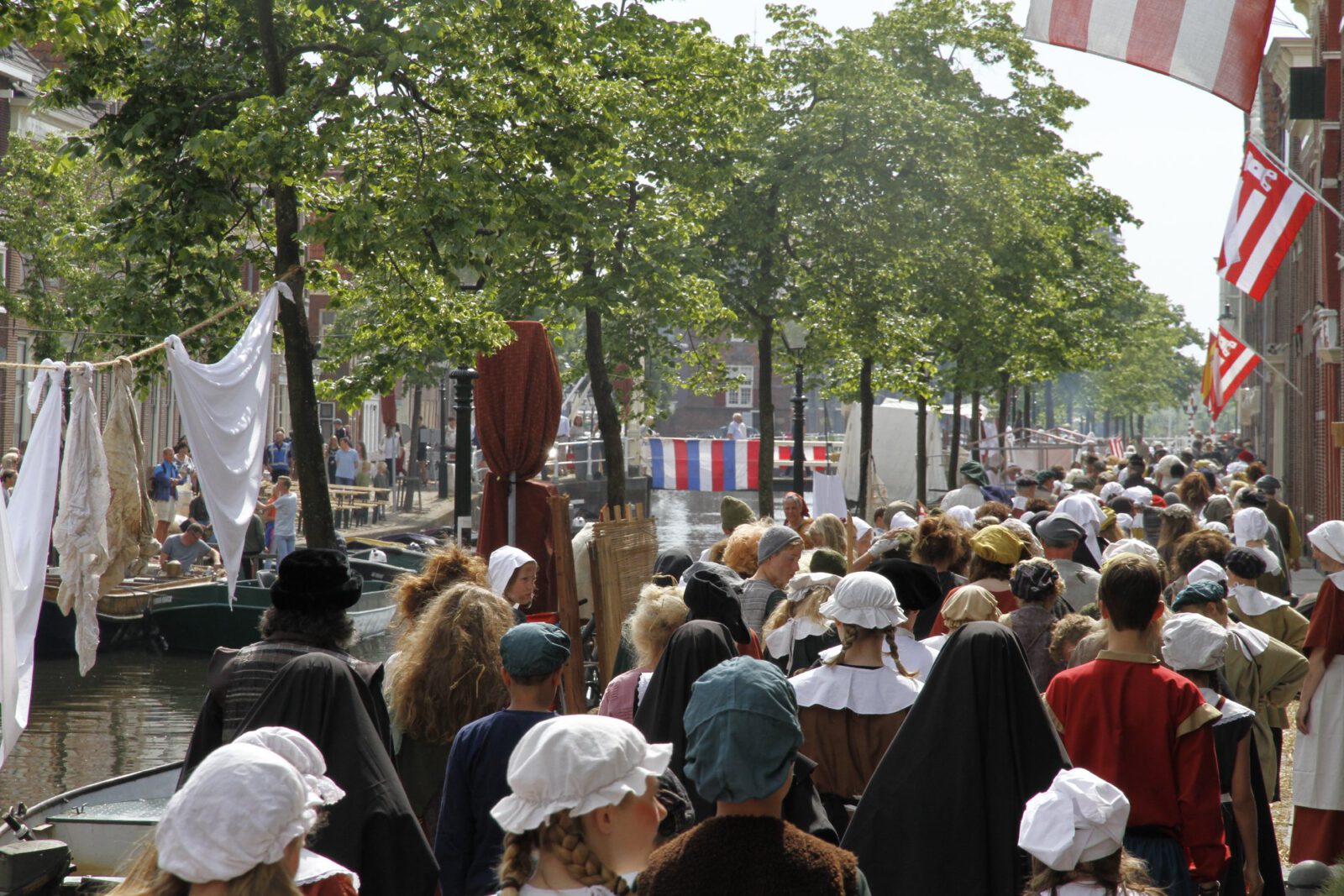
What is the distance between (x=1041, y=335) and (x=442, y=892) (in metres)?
29.3

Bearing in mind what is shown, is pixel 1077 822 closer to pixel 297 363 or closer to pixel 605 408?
pixel 297 363

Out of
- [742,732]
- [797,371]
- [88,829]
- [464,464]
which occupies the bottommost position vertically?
[88,829]

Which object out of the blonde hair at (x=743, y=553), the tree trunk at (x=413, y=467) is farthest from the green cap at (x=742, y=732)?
the tree trunk at (x=413, y=467)

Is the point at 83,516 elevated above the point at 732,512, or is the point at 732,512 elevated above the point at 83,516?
the point at 83,516

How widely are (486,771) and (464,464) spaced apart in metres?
10.2

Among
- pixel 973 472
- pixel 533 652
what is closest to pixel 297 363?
pixel 973 472

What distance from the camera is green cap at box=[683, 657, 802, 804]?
299 cm

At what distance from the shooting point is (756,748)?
119 inches

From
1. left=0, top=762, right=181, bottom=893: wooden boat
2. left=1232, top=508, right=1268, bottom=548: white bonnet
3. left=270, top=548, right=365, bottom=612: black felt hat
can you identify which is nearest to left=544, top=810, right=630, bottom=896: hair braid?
left=270, top=548, right=365, bottom=612: black felt hat

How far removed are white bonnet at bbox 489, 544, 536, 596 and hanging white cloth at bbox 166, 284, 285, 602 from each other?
2.45m

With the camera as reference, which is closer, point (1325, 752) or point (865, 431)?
point (1325, 752)

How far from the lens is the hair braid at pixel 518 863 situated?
116 inches

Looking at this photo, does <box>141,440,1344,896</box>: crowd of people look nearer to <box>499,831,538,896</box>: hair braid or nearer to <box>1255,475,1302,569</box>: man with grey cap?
<box>499,831,538,896</box>: hair braid

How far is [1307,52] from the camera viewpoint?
103 ft
